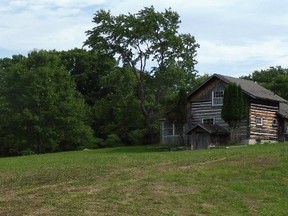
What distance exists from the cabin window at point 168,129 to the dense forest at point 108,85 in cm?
269

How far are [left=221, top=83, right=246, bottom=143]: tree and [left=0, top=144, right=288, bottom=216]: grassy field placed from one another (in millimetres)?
18093

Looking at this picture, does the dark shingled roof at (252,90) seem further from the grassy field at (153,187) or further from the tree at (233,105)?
the grassy field at (153,187)

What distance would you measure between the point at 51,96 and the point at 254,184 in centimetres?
4314

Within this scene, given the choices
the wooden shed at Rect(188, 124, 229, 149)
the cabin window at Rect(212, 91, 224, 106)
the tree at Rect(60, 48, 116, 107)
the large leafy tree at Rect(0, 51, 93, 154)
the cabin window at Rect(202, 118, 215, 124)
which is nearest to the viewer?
the wooden shed at Rect(188, 124, 229, 149)

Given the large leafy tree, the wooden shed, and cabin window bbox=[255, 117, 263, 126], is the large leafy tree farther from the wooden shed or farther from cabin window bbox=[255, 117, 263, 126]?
cabin window bbox=[255, 117, 263, 126]

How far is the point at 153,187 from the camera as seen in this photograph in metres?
23.8

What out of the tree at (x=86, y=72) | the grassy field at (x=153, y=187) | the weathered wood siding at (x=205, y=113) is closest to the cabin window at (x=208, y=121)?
the weathered wood siding at (x=205, y=113)

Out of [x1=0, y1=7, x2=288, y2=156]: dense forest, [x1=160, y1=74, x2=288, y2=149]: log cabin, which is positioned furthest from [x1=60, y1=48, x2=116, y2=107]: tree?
[x1=160, y1=74, x2=288, y2=149]: log cabin

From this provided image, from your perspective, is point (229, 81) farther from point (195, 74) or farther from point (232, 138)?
point (195, 74)

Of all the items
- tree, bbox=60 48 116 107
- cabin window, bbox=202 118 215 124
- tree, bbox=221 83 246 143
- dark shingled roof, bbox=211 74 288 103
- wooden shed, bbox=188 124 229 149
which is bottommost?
wooden shed, bbox=188 124 229 149

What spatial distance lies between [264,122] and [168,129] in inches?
406

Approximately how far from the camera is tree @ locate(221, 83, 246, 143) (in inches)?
1999

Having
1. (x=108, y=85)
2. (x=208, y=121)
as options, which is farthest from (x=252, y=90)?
(x=108, y=85)

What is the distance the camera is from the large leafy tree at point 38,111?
213 feet
